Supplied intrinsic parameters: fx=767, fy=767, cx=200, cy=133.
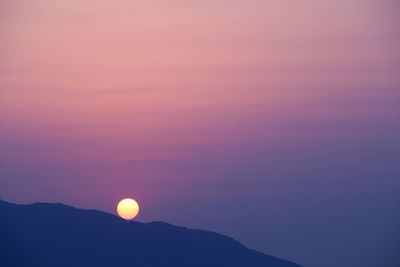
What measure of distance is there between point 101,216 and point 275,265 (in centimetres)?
326

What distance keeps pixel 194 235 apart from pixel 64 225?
3371 millimetres

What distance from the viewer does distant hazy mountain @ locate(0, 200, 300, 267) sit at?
1354cm

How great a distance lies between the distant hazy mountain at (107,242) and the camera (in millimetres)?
13539

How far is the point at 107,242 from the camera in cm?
1596

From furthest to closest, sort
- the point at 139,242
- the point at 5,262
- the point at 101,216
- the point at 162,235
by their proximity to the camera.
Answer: the point at 139,242 < the point at 162,235 < the point at 101,216 < the point at 5,262

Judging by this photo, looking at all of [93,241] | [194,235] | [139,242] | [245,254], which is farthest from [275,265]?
[93,241]

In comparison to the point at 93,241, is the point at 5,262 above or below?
below

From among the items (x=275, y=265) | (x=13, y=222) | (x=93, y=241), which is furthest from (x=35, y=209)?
(x=275, y=265)

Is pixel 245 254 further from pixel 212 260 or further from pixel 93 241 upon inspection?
pixel 93 241

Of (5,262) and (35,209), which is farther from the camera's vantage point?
(35,209)

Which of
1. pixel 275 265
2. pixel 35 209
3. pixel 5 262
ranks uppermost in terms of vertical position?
pixel 35 209

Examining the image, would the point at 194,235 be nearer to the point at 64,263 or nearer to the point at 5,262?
the point at 64,263

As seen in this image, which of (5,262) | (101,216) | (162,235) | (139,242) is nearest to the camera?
(5,262)

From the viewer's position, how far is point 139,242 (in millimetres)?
15477
